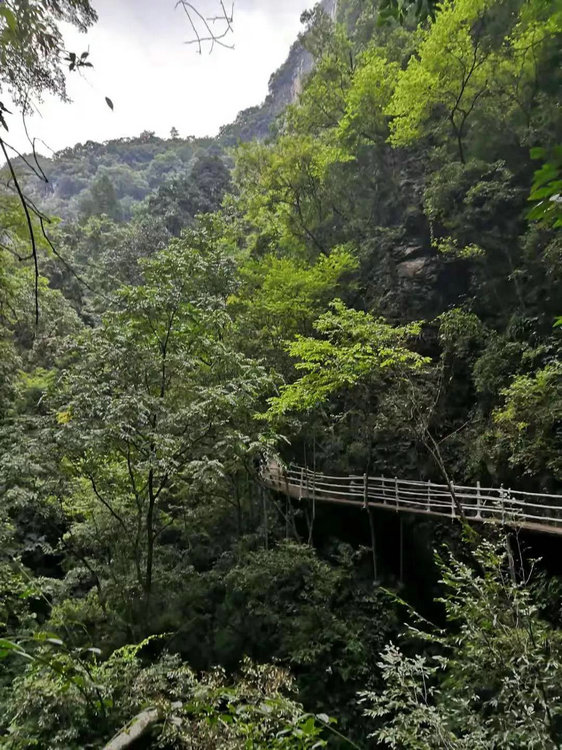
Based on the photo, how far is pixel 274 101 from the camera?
54562mm

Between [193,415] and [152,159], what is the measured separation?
211ft

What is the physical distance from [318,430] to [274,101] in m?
55.3

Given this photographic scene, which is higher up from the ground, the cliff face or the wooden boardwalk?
the cliff face

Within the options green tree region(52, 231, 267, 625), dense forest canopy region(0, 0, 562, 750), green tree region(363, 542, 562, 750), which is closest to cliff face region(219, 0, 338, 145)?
dense forest canopy region(0, 0, 562, 750)

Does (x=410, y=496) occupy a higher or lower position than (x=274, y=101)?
lower

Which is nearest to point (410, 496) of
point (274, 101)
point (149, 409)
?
point (149, 409)

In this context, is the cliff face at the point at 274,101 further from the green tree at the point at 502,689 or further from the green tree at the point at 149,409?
the green tree at the point at 502,689

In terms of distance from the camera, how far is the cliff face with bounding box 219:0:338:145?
4628 centimetres

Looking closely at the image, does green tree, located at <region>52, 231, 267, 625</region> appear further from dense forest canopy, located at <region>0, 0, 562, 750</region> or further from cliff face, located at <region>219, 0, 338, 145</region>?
cliff face, located at <region>219, 0, 338, 145</region>

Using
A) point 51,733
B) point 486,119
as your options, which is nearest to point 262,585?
point 51,733

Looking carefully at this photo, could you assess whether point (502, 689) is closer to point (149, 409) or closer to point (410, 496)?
point (149, 409)

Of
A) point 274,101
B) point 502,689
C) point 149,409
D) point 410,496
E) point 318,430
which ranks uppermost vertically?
point 274,101

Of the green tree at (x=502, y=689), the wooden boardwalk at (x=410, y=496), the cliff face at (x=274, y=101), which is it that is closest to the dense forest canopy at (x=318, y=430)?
the green tree at (x=502, y=689)

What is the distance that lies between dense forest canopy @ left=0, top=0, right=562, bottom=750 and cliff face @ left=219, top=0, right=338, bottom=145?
1410 inches
